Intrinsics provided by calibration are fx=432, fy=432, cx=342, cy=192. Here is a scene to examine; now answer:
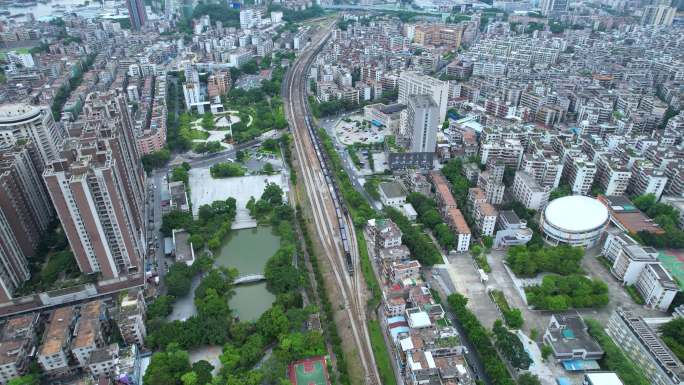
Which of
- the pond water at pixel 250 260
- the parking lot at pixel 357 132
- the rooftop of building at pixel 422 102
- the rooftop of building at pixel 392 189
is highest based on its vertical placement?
the rooftop of building at pixel 422 102

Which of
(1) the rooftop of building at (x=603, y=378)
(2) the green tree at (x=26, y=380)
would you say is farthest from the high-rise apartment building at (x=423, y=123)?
(2) the green tree at (x=26, y=380)

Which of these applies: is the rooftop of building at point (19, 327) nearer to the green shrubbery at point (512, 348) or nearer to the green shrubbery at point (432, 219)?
the green shrubbery at point (512, 348)

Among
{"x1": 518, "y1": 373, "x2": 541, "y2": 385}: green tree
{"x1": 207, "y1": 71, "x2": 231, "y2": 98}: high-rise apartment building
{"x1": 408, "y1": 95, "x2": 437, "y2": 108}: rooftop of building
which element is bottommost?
{"x1": 518, "y1": 373, "x2": 541, "y2": 385}: green tree

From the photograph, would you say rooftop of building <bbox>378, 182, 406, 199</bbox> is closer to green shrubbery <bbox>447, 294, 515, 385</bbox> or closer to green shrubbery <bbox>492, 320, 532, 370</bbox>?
green shrubbery <bbox>447, 294, 515, 385</bbox>

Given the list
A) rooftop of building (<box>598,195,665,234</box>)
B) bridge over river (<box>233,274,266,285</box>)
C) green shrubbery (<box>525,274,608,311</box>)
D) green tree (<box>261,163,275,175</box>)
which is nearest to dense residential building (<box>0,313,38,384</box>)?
bridge over river (<box>233,274,266,285</box>)

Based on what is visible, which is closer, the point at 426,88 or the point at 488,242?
the point at 488,242

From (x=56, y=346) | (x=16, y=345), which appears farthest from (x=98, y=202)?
(x=16, y=345)

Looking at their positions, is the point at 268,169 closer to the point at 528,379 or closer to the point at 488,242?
the point at 488,242
